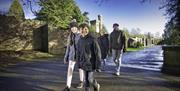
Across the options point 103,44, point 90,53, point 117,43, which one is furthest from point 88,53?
point 103,44

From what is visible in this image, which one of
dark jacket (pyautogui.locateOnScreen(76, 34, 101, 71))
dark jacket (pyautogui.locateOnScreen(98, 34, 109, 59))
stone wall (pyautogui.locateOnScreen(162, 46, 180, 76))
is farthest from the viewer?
dark jacket (pyautogui.locateOnScreen(98, 34, 109, 59))

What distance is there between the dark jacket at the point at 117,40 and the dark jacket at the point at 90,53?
5418 mm

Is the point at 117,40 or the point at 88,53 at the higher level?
the point at 117,40

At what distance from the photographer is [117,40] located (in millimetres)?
14078

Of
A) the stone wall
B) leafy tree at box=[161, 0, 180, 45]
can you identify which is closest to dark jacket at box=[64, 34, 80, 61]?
the stone wall

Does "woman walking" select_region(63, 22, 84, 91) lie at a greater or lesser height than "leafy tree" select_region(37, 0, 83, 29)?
lesser

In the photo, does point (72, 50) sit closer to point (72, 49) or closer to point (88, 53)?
point (72, 49)

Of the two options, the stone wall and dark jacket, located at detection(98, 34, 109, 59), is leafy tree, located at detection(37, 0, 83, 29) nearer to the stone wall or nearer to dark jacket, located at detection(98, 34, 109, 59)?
dark jacket, located at detection(98, 34, 109, 59)

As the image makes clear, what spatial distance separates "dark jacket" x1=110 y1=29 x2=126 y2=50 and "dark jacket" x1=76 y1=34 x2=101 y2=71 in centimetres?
542

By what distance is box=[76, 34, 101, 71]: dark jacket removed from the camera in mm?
8609

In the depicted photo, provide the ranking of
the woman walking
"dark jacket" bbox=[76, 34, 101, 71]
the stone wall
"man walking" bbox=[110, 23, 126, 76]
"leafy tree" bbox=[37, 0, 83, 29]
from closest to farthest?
"dark jacket" bbox=[76, 34, 101, 71] < the woman walking < "man walking" bbox=[110, 23, 126, 76] < the stone wall < "leafy tree" bbox=[37, 0, 83, 29]

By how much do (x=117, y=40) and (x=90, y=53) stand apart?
5553 mm

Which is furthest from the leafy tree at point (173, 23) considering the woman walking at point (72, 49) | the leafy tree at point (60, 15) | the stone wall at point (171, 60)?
the leafy tree at point (60, 15)

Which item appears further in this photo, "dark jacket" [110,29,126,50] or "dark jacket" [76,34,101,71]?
"dark jacket" [110,29,126,50]
